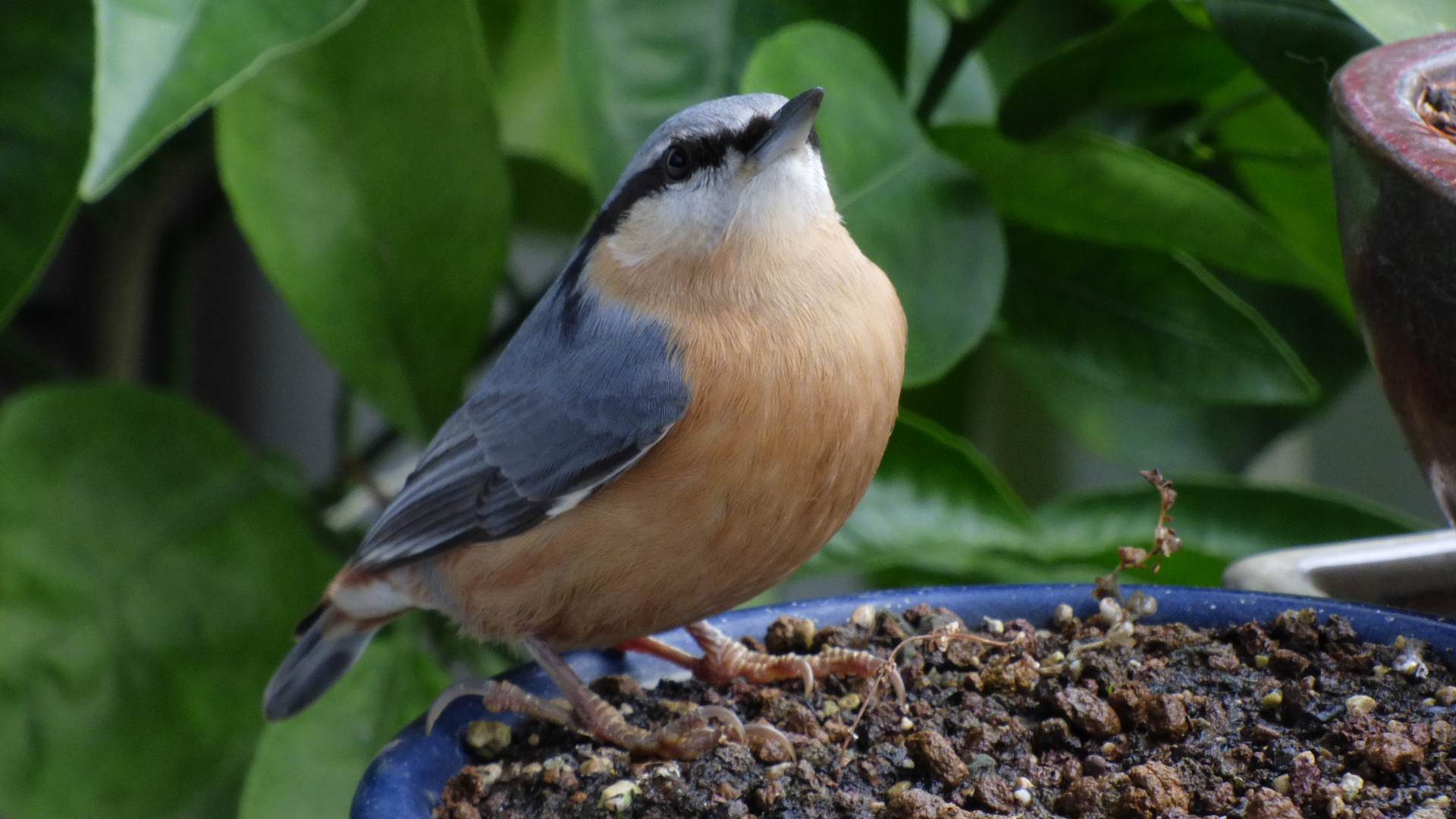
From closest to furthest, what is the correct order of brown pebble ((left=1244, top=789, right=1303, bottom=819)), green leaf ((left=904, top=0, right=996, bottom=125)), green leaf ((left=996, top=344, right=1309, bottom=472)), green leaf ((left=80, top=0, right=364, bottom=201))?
1. brown pebble ((left=1244, top=789, right=1303, bottom=819))
2. green leaf ((left=80, top=0, right=364, bottom=201))
3. green leaf ((left=904, top=0, right=996, bottom=125))
4. green leaf ((left=996, top=344, right=1309, bottom=472))

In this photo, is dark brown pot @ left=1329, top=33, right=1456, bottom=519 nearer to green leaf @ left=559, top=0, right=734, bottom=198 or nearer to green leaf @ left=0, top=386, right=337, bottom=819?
green leaf @ left=559, top=0, right=734, bottom=198

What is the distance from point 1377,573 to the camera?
3.40 feet

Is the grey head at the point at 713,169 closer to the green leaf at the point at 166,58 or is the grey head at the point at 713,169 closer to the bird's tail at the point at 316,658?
the green leaf at the point at 166,58

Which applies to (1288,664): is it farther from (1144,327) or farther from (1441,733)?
(1144,327)

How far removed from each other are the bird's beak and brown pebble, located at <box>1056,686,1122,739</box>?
430 millimetres

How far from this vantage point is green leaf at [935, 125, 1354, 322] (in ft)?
4.43

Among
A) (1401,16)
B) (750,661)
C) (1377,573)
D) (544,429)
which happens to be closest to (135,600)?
(544,429)

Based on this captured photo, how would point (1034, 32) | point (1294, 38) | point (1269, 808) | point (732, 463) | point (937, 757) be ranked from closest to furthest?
point (1269, 808)
point (937, 757)
point (732, 463)
point (1294, 38)
point (1034, 32)

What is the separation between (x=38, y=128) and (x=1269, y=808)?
4.37 feet

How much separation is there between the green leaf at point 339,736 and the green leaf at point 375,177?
1.04ft

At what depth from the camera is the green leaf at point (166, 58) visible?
0.92 metres

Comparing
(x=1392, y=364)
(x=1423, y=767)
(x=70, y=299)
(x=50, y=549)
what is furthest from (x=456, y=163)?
(x=70, y=299)

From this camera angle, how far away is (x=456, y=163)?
1421 millimetres

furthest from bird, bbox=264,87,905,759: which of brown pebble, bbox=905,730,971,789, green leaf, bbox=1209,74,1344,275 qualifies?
green leaf, bbox=1209,74,1344,275
